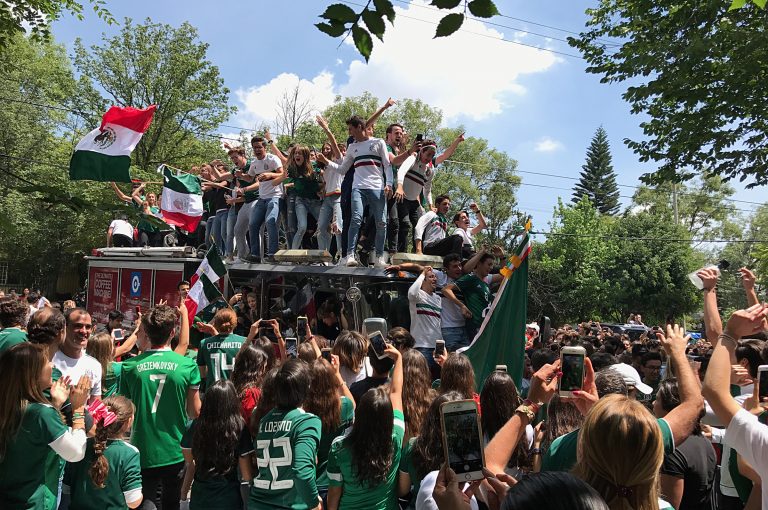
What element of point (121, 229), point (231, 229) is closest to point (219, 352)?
point (231, 229)

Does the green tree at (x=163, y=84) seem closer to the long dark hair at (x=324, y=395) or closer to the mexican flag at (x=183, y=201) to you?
the mexican flag at (x=183, y=201)

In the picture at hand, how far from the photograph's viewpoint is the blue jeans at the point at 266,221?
36.8ft

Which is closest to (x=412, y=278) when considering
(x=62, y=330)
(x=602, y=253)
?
(x=62, y=330)

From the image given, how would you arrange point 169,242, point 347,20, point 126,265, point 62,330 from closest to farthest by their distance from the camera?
point 347,20, point 62,330, point 126,265, point 169,242

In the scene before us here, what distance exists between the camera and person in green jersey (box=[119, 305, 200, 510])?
478 centimetres

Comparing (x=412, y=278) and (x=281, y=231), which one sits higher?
(x=281, y=231)

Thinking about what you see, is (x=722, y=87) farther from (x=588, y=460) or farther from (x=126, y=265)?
(x=126, y=265)

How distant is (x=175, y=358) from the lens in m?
4.94

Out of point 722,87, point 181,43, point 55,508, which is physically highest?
point 181,43

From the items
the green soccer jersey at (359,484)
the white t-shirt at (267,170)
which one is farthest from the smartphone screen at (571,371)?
the white t-shirt at (267,170)

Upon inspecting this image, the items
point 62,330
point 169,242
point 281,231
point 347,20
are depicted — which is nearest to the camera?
point 347,20

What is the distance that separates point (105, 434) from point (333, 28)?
2.59 meters

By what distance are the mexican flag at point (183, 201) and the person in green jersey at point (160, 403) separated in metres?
8.91

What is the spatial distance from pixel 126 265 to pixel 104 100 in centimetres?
1941
